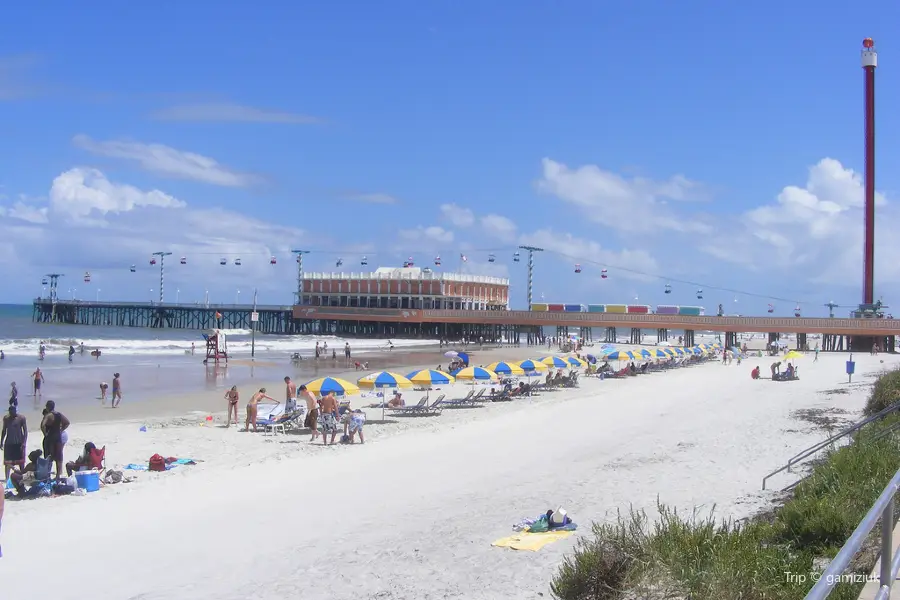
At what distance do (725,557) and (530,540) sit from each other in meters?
3.24

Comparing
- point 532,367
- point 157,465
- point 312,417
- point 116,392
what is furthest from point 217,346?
point 157,465

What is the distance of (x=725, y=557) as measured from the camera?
16.6ft

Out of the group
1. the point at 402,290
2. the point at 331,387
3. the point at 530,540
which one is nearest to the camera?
the point at 530,540

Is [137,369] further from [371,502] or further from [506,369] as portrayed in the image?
[371,502]

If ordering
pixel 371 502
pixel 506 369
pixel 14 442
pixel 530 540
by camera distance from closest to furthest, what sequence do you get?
pixel 530 540 → pixel 371 502 → pixel 14 442 → pixel 506 369

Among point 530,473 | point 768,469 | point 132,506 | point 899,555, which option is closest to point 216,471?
point 132,506

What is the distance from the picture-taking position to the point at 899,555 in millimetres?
3420

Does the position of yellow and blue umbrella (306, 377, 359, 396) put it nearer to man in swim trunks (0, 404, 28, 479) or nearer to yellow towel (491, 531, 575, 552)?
man in swim trunks (0, 404, 28, 479)

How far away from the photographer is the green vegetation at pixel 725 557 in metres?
4.70

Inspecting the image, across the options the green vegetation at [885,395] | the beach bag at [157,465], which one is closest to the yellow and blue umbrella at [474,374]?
the green vegetation at [885,395]

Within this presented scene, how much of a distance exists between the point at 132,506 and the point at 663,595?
25.4ft

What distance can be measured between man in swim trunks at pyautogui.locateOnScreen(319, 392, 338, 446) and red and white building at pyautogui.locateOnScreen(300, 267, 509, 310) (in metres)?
65.5

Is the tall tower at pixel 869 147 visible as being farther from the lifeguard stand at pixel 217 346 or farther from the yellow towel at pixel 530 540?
the yellow towel at pixel 530 540

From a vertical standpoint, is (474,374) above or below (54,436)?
above
